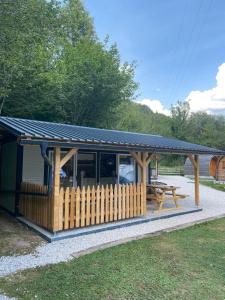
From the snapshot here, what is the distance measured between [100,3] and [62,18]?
5945 millimetres

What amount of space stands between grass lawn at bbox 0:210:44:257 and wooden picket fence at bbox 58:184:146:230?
73 cm

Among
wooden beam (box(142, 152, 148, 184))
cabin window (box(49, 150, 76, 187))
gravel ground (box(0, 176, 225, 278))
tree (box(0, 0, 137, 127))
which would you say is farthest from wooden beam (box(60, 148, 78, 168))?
tree (box(0, 0, 137, 127))

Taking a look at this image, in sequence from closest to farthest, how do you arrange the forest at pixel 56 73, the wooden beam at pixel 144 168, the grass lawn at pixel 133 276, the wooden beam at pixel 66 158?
the grass lawn at pixel 133 276
the wooden beam at pixel 66 158
the wooden beam at pixel 144 168
the forest at pixel 56 73

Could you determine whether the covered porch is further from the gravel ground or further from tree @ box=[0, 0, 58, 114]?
tree @ box=[0, 0, 58, 114]

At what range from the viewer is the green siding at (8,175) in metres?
8.87

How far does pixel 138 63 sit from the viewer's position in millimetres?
23953

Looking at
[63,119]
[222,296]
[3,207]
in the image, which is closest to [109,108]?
[63,119]

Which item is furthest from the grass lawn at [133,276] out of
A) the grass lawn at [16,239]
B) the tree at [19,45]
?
the tree at [19,45]

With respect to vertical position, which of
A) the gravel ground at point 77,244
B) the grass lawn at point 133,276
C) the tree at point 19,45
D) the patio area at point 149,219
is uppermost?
the tree at point 19,45

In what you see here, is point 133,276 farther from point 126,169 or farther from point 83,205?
point 126,169

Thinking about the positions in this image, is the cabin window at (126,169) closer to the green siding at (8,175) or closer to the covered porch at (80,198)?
the covered porch at (80,198)

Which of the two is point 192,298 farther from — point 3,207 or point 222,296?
point 3,207

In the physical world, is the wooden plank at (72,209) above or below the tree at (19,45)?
below

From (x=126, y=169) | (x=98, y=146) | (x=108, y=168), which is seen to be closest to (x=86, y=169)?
(x=108, y=168)
